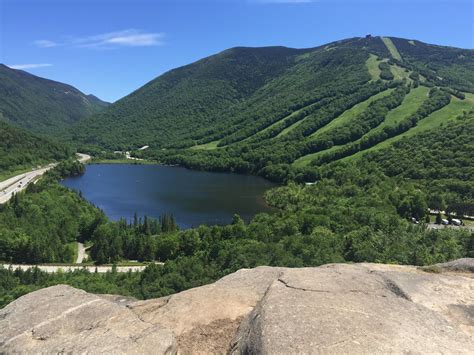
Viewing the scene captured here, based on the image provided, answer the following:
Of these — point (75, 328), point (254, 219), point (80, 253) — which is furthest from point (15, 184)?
point (75, 328)

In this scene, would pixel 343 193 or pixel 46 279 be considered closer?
pixel 46 279

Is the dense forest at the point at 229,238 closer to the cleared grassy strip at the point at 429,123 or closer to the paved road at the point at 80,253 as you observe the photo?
the paved road at the point at 80,253

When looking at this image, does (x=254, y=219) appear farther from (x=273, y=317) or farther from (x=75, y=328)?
(x=273, y=317)

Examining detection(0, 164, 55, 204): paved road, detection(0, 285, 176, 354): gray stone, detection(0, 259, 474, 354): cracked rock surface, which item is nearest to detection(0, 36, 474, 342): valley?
detection(0, 164, 55, 204): paved road

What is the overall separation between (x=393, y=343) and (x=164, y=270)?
189 ft

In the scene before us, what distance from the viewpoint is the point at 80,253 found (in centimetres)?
9625

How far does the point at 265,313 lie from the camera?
11820mm

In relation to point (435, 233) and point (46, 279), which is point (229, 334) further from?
point (435, 233)

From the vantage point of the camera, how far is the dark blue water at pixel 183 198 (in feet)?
425

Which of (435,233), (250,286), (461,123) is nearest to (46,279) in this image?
(250,286)

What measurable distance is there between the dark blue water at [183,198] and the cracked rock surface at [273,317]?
10184cm

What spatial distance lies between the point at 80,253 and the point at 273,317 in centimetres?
9362

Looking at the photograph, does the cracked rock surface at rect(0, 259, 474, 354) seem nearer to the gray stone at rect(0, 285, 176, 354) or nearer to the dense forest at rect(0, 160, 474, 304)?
the gray stone at rect(0, 285, 176, 354)

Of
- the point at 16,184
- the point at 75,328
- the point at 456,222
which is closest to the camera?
the point at 75,328
